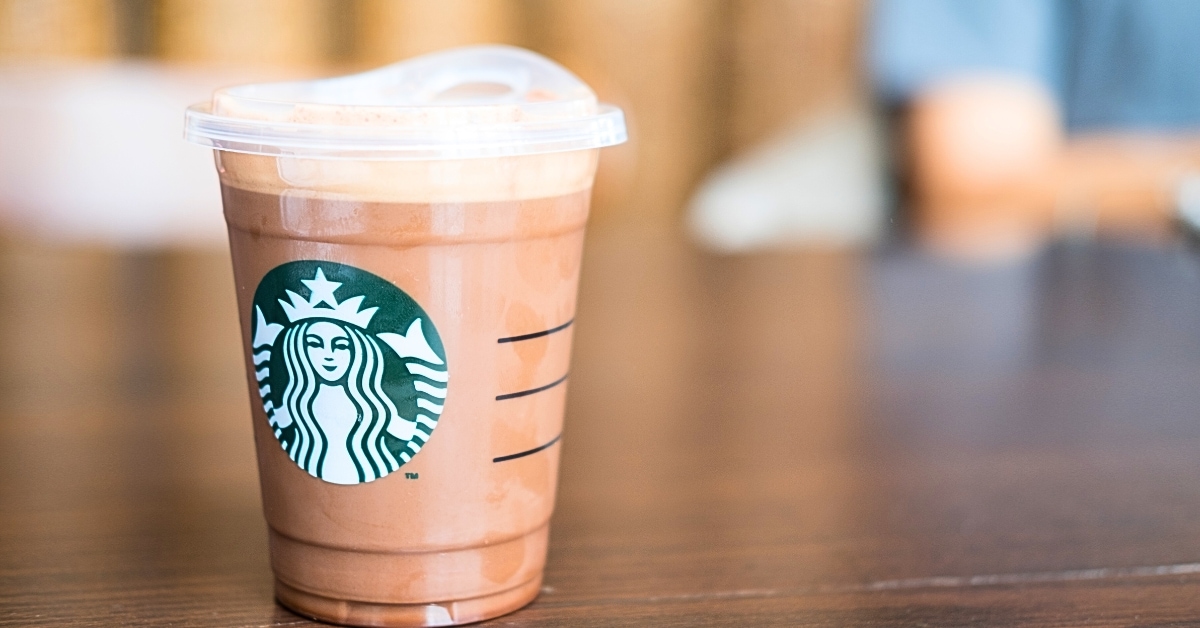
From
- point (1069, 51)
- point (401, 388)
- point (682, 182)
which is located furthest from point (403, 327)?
point (682, 182)

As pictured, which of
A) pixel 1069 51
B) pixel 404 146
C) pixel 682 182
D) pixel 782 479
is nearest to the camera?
pixel 404 146

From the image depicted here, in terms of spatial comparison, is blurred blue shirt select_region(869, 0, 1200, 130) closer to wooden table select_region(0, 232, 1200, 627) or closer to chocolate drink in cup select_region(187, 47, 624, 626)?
wooden table select_region(0, 232, 1200, 627)

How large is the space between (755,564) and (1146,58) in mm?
1929

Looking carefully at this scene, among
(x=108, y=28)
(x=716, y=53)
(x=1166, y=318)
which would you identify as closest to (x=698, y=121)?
(x=716, y=53)

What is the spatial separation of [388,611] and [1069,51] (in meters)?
2.05

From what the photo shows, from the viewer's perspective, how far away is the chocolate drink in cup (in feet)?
1.23

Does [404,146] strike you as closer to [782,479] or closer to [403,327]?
[403,327]

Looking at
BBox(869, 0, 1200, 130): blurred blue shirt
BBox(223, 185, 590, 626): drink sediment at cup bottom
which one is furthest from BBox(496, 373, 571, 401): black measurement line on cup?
BBox(869, 0, 1200, 130): blurred blue shirt

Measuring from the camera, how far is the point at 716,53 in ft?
9.33

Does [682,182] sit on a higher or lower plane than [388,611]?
lower

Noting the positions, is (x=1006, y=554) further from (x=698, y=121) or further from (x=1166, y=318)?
(x=698, y=121)

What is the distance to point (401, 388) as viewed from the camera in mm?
383

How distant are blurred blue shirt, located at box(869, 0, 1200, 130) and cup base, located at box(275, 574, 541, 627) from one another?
5.77 ft

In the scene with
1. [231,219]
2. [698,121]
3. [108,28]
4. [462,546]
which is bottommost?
[698,121]
